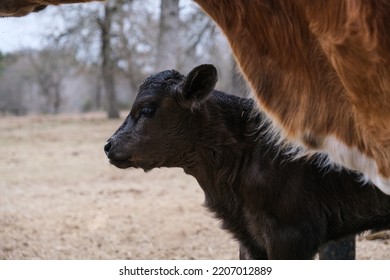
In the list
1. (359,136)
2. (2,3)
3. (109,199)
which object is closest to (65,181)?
(109,199)

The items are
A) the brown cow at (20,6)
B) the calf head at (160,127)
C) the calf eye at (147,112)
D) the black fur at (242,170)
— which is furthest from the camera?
the calf eye at (147,112)

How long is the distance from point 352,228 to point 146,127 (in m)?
1.63

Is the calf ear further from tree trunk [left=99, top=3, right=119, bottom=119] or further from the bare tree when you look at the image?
the bare tree

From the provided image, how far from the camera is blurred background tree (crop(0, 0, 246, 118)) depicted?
931 cm

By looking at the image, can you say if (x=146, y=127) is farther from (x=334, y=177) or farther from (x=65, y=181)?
(x=65, y=181)

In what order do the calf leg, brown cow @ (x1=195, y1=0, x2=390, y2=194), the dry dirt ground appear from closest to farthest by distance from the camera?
1. brown cow @ (x1=195, y1=0, x2=390, y2=194)
2. the calf leg
3. the dry dirt ground

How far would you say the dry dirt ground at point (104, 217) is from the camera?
607 centimetres

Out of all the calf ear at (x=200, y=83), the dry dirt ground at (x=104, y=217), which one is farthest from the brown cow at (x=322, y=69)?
the dry dirt ground at (x=104, y=217)

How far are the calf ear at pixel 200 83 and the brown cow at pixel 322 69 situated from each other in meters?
1.78

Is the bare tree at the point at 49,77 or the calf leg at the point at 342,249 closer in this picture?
the calf leg at the point at 342,249

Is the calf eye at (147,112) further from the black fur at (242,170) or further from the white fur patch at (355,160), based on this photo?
the white fur patch at (355,160)

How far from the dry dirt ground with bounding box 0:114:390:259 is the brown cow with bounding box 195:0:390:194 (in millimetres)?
2628

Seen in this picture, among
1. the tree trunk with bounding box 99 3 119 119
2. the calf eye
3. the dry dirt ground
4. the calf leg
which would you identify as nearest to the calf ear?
the calf eye
